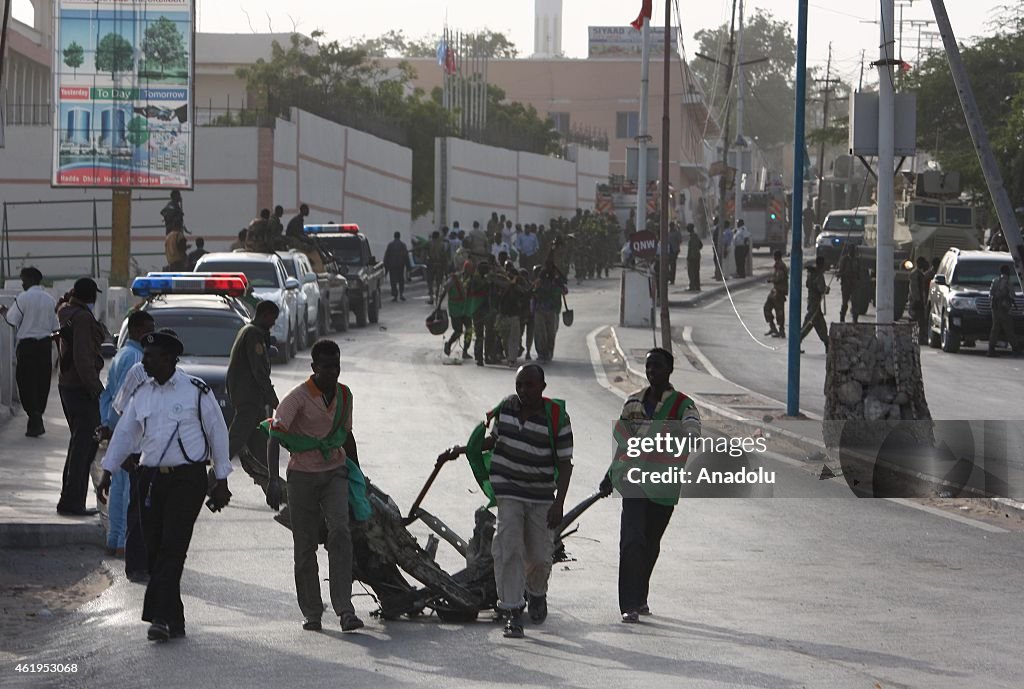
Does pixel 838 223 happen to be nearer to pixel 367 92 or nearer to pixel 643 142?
pixel 367 92

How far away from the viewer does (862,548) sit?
1318 cm

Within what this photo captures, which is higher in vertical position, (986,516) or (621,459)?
(621,459)

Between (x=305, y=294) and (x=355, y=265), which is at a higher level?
(x=355, y=265)

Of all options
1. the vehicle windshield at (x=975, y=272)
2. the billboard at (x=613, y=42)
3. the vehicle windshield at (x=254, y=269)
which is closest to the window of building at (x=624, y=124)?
the billboard at (x=613, y=42)

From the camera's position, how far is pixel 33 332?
58.3 feet

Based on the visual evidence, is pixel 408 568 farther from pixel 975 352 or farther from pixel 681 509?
pixel 975 352

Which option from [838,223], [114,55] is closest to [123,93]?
[114,55]

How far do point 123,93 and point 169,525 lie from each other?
89.9 ft

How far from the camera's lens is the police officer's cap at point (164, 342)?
936 centimetres

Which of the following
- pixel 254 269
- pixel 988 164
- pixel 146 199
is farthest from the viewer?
pixel 146 199

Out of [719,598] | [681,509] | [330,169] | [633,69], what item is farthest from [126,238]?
[633,69]

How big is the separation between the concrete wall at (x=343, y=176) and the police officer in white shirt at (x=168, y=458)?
3650cm

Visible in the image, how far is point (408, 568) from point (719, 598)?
2220 mm

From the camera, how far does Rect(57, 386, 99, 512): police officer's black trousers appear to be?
13.2 metres
